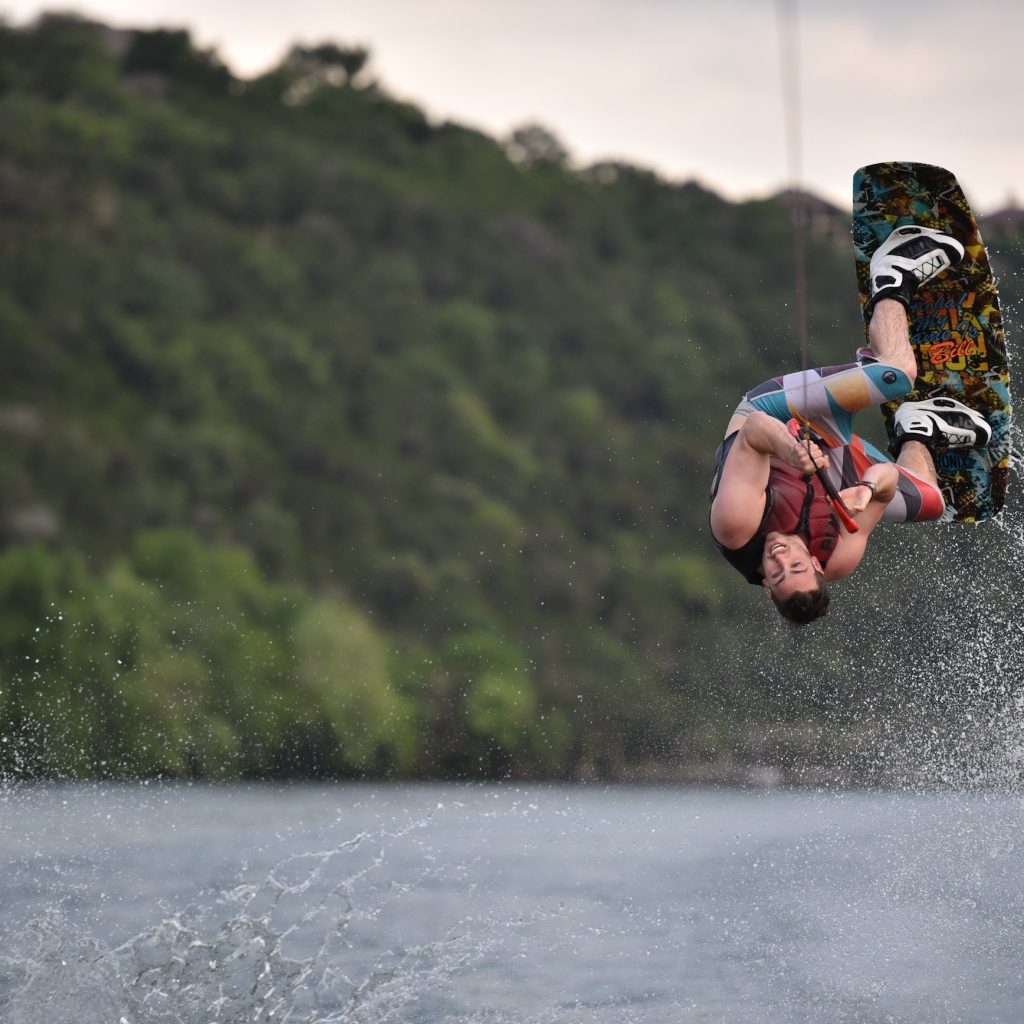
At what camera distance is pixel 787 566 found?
7.08m

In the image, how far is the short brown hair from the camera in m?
7.02

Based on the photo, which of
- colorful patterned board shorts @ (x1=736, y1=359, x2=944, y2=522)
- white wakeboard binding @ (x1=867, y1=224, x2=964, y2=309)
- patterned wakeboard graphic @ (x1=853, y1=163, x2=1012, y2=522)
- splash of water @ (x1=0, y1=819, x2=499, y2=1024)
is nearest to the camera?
colorful patterned board shorts @ (x1=736, y1=359, x2=944, y2=522)

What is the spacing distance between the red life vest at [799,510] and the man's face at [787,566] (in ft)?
0.21

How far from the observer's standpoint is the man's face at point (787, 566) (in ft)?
23.1

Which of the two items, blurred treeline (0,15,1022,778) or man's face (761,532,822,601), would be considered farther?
blurred treeline (0,15,1022,778)

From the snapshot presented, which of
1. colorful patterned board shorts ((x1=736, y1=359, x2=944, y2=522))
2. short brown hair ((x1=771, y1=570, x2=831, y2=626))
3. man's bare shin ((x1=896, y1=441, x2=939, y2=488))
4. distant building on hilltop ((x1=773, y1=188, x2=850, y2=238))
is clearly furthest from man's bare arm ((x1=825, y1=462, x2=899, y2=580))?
distant building on hilltop ((x1=773, y1=188, x2=850, y2=238))

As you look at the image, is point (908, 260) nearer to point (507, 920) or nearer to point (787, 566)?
point (787, 566)

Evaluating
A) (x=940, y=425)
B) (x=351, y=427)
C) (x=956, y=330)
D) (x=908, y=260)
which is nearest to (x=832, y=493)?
(x=940, y=425)

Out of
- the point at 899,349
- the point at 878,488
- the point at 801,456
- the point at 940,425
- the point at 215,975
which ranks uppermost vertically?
the point at 899,349

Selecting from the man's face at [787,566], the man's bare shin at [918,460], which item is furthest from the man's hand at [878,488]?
the man's bare shin at [918,460]

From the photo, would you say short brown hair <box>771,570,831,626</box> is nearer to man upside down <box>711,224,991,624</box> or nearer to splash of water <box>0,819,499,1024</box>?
man upside down <box>711,224,991,624</box>

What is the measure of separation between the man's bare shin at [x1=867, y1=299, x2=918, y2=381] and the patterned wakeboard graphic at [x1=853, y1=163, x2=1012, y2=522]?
435 millimetres

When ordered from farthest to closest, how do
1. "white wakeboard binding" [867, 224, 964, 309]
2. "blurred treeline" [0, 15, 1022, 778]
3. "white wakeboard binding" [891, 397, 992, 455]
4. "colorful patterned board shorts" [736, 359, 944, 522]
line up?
"blurred treeline" [0, 15, 1022, 778] → "white wakeboard binding" [891, 397, 992, 455] → "white wakeboard binding" [867, 224, 964, 309] → "colorful patterned board shorts" [736, 359, 944, 522]

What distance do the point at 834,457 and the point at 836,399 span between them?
26cm
